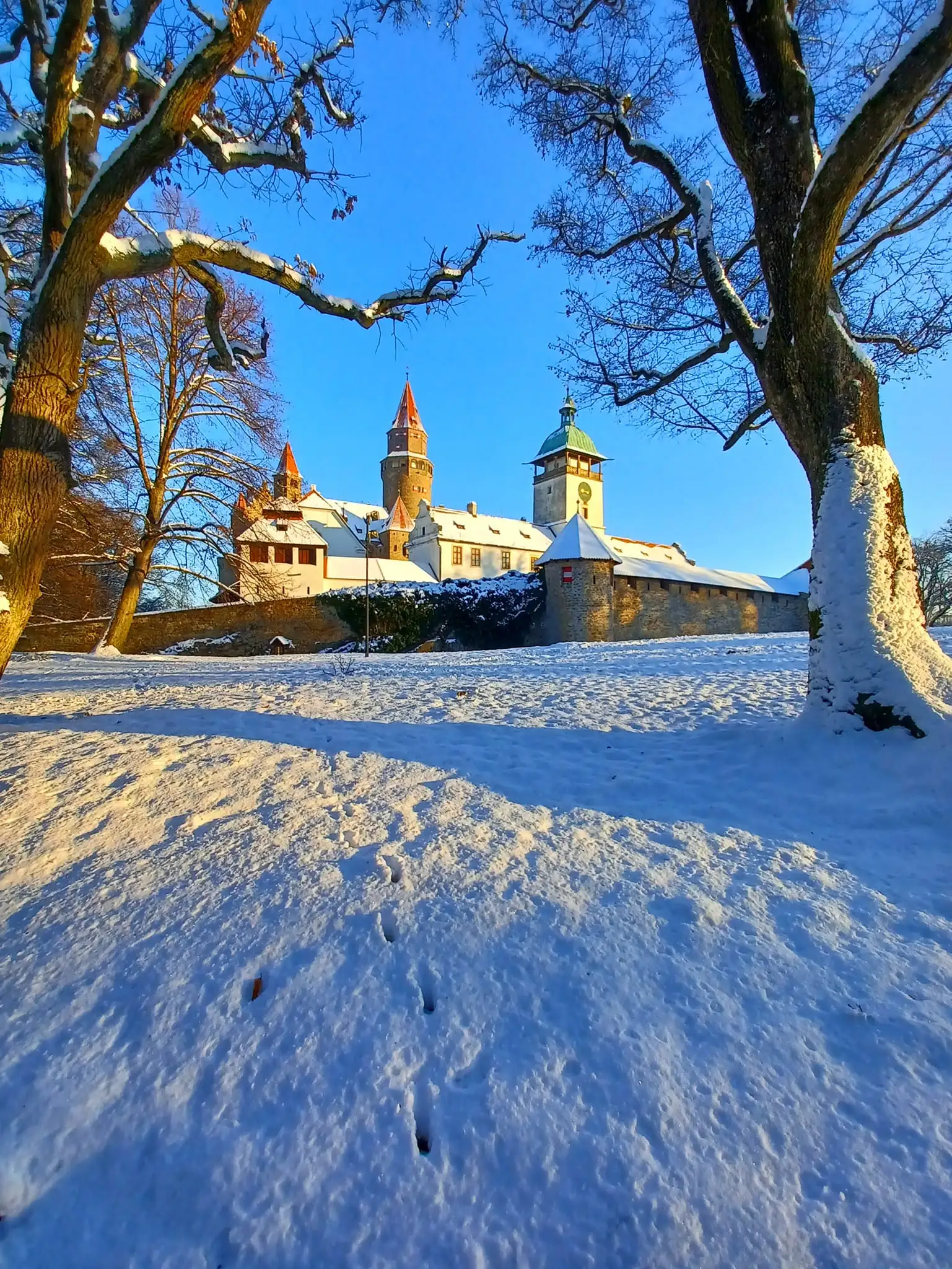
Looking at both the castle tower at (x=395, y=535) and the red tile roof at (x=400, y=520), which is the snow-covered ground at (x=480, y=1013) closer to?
the castle tower at (x=395, y=535)

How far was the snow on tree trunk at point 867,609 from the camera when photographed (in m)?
3.54

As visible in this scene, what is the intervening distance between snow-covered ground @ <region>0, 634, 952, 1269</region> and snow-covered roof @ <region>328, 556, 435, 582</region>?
29.9m

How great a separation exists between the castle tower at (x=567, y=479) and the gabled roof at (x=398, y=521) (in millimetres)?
12738

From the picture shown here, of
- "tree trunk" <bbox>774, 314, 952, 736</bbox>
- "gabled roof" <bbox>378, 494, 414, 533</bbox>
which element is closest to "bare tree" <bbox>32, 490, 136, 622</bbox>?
"tree trunk" <bbox>774, 314, 952, 736</bbox>

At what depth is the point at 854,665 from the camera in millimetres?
3643

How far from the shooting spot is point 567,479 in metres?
51.8

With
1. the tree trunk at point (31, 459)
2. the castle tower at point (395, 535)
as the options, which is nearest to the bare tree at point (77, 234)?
the tree trunk at point (31, 459)

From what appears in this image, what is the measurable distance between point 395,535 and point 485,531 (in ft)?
29.9

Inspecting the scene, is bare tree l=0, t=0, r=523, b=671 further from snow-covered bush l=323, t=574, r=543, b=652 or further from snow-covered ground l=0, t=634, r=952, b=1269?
snow-covered bush l=323, t=574, r=543, b=652

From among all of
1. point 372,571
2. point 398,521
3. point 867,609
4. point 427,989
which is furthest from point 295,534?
point 427,989

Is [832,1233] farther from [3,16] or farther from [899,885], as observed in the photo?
[3,16]

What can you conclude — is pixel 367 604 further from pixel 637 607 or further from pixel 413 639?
pixel 637 607

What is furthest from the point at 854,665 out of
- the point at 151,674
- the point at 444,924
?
the point at 151,674

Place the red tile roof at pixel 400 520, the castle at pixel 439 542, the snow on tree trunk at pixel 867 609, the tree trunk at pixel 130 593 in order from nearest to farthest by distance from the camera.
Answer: the snow on tree trunk at pixel 867 609 < the tree trunk at pixel 130 593 < the castle at pixel 439 542 < the red tile roof at pixel 400 520
